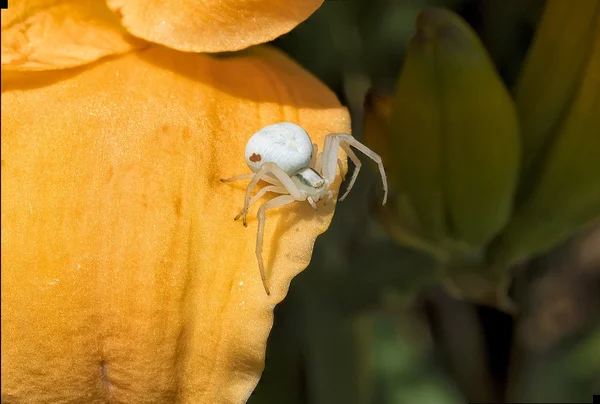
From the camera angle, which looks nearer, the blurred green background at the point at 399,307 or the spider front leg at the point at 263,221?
the spider front leg at the point at 263,221

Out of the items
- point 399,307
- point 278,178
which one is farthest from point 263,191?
point 399,307

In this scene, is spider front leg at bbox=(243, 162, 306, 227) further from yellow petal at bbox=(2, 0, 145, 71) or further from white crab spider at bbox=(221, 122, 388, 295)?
yellow petal at bbox=(2, 0, 145, 71)

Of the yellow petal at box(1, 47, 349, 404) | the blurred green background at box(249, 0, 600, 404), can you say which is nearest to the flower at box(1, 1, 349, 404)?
the yellow petal at box(1, 47, 349, 404)

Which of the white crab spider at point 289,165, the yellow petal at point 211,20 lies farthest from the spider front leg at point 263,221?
the yellow petal at point 211,20

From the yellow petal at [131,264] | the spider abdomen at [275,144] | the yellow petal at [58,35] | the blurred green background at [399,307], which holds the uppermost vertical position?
the yellow petal at [58,35]

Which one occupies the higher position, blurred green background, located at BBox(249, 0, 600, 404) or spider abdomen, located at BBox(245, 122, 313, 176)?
spider abdomen, located at BBox(245, 122, 313, 176)

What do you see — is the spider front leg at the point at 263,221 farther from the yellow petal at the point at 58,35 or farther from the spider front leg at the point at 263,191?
the yellow petal at the point at 58,35

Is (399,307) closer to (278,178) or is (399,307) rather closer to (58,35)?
(278,178)

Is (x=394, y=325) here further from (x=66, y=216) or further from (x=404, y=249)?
(x=66, y=216)
